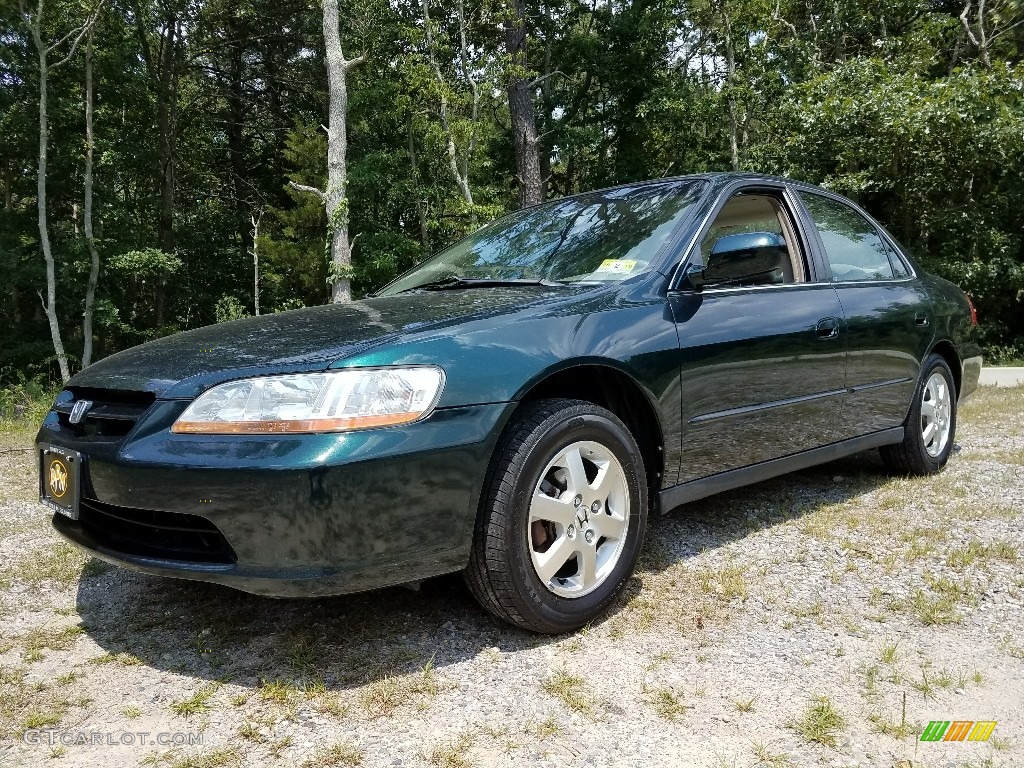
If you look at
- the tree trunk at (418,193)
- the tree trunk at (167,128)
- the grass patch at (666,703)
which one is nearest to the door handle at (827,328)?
the grass patch at (666,703)

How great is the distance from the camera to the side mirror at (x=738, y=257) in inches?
109

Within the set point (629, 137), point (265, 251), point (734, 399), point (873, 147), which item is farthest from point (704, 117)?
point (734, 399)

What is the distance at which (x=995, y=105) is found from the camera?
40.0ft

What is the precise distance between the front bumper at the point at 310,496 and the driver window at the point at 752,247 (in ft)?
3.96

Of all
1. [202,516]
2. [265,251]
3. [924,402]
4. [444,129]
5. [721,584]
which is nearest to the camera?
[202,516]

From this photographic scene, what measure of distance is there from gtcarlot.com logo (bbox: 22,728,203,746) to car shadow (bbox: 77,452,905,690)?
0.91ft

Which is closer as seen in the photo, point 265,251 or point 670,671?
point 670,671

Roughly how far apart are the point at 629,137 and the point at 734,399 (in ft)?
65.8

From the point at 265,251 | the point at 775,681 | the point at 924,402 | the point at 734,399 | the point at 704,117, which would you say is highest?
the point at 704,117

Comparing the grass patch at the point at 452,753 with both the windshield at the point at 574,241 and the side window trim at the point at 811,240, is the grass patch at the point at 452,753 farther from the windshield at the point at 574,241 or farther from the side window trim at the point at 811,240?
the side window trim at the point at 811,240

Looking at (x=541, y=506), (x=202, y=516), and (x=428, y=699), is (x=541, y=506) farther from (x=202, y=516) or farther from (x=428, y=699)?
(x=202, y=516)

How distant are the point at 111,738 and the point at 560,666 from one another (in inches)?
46.0

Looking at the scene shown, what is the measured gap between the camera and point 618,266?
2.78 metres

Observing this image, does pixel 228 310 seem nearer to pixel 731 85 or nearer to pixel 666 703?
pixel 731 85
